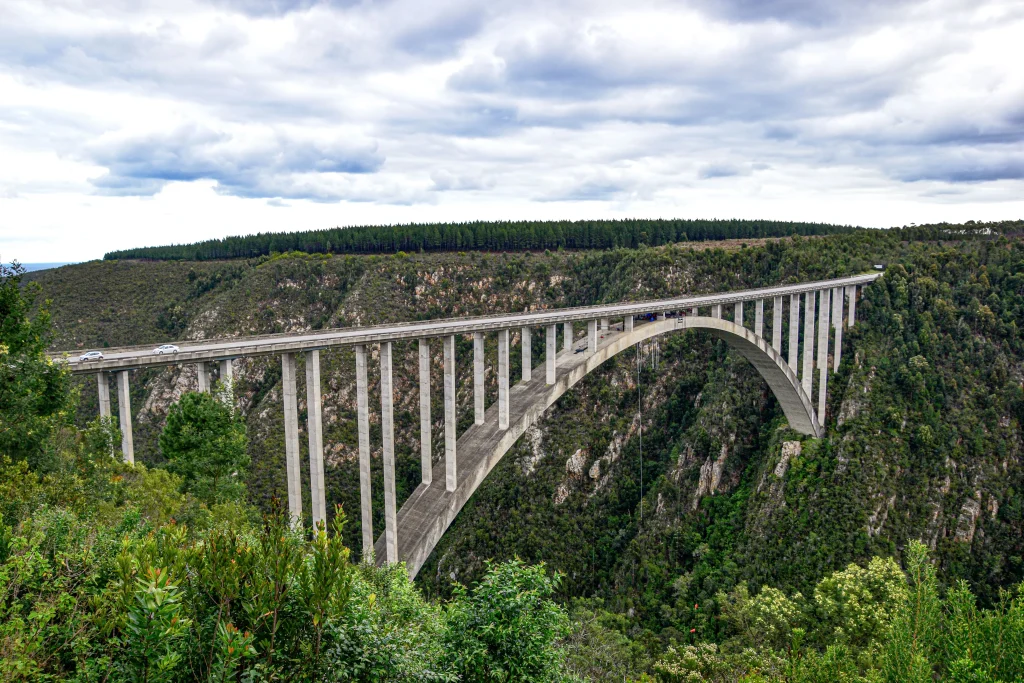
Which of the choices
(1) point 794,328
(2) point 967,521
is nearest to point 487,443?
(1) point 794,328

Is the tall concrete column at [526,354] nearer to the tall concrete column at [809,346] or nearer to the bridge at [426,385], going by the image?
the bridge at [426,385]

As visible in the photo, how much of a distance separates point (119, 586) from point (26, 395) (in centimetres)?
1018

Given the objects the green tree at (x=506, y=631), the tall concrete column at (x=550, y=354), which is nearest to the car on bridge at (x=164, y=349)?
the green tree at (x=506, y=631)

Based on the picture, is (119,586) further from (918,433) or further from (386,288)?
(386,288)

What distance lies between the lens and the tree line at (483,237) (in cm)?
9006

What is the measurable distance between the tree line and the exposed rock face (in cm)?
5762

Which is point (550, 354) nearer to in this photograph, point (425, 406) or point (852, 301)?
point (425, 406)

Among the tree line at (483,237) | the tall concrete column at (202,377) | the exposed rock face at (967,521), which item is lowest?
the exposed rock face at (967,521)

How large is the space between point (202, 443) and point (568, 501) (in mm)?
32670

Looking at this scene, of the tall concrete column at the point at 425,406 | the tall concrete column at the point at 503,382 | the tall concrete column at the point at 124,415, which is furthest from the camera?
the tall concrete column at the point at 503,382

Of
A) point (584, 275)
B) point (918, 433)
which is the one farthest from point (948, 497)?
point (584, 275)

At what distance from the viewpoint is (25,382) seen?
1540 centimetres

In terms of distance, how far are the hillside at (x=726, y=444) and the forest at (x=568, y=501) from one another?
0.21m

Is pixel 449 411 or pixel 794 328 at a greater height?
pixel 794 328
